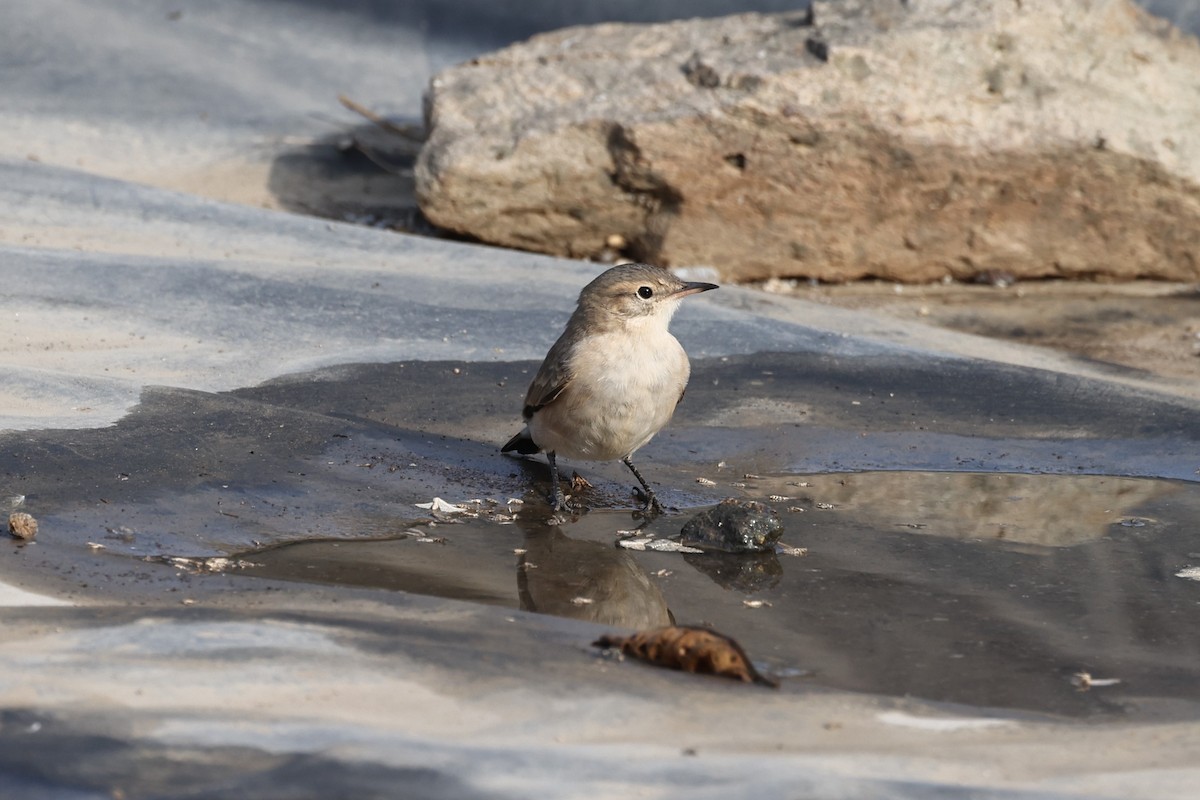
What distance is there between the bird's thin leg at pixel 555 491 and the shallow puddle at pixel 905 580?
11cm

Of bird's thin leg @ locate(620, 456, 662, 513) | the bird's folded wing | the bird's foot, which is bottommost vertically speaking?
the bird's foot

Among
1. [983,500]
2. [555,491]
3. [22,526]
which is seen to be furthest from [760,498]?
[22,526]

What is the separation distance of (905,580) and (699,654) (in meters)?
1.44

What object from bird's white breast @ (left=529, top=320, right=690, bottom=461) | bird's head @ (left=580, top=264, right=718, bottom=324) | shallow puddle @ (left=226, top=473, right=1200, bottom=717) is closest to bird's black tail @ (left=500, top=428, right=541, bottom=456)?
bird's white breast @ (left=529, top=320, right=690, bottom=461)

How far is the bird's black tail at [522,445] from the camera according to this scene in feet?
20.1

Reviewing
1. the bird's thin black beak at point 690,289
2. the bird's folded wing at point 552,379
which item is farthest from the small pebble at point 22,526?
the bird's thin black beak at point 690,289

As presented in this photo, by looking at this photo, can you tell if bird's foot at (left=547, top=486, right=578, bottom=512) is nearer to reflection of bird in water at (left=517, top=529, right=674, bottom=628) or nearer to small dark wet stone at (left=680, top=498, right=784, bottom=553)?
reflection of bird in water at (left=517, top=529, right=674, bottom=628)

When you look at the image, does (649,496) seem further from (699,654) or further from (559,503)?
(699,654)

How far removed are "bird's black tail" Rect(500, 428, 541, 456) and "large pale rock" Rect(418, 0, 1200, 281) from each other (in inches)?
160

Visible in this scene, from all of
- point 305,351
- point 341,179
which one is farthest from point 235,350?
point 341,179

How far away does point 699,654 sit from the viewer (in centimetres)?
383

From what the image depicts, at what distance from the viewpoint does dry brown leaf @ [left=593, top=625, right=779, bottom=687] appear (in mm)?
3832

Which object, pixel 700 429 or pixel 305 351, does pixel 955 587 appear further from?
pixel 305 351

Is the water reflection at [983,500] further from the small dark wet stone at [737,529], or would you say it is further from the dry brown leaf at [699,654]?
the dry brown leaf at [699,654]
